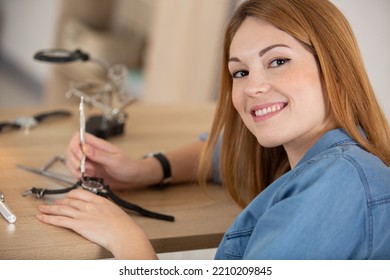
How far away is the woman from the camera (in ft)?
3.34

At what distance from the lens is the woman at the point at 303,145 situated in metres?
1.02

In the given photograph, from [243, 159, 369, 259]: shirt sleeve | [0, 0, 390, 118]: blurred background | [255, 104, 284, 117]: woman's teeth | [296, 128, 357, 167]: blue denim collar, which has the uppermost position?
[255, 104, 284, 117]: woman's teeth

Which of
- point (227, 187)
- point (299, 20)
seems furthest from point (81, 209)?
point (299, 20)

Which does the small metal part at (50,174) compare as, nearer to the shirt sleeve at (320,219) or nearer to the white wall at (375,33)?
the shirt sleeve at (320,219)

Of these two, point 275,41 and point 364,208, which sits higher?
point 275,41

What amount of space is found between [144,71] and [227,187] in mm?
2423

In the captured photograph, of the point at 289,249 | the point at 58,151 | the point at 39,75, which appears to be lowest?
the point at 39,75

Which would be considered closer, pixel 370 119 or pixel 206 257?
pixel 370 119

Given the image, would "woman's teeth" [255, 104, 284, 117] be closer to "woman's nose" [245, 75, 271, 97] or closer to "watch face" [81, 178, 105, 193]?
"woman's nose" [245, 75, 271, 97]

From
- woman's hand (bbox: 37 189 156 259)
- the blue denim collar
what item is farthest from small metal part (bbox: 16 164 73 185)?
the blue denim collar

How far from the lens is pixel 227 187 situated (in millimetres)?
1463

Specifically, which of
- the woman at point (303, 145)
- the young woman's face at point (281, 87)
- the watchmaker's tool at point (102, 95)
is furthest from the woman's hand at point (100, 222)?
the watchmaker's tool at point (102, 95)

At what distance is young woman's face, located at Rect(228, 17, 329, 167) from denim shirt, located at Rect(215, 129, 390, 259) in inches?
3.7

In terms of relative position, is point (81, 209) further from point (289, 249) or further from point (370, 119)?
point (370, 119)
